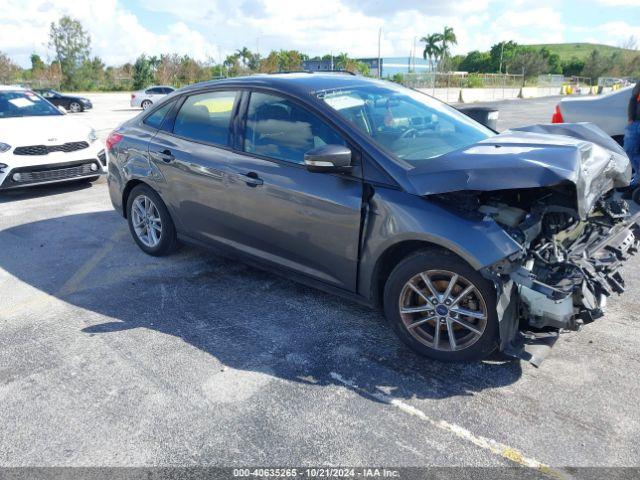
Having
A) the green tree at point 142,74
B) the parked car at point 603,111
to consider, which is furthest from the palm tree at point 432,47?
the parked car at point 603,111

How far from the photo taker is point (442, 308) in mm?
3160

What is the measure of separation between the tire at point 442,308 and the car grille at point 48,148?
6389 millimetres

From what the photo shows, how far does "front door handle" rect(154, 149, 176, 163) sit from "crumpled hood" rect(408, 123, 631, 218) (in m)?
2.38

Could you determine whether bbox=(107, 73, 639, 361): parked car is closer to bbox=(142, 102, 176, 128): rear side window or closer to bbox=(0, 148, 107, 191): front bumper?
bbox=(142, 102, 176, 128): rear side window

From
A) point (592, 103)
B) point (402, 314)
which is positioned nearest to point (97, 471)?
point (402, 314)

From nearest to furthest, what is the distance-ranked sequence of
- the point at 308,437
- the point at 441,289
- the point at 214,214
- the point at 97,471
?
the point at 97,471 → the point at 308,437 → the point at 441,289 → the point at 214,214

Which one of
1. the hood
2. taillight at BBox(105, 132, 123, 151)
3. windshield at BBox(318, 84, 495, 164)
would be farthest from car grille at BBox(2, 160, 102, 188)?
windshield at BBox(318, 84, 495, 164)

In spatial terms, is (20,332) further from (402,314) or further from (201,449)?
(402,314)

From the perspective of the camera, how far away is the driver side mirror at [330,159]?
3271 millimetres

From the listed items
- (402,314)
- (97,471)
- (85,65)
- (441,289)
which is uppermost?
(85,65)

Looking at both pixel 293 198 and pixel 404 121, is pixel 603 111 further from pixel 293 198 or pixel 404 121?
pixel 293 198

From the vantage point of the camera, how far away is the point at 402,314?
3.32 m

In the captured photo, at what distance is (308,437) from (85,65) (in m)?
66.7

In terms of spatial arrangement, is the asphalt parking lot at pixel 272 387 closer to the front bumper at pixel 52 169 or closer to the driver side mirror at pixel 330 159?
the driver side mirror at pixel 330 159
